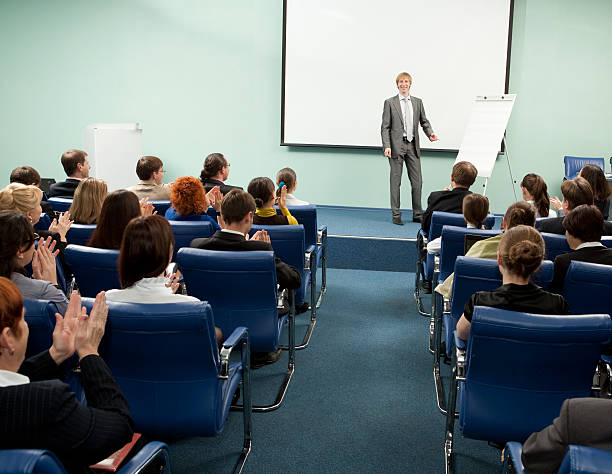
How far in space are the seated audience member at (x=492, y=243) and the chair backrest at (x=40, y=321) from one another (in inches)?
77.7

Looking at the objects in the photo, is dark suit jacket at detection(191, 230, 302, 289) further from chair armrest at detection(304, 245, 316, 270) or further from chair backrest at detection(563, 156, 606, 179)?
chair backrest at detection(563, 156, 606, 179)

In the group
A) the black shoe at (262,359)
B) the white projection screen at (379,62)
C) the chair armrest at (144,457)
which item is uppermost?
the white projection screen at (379,62)

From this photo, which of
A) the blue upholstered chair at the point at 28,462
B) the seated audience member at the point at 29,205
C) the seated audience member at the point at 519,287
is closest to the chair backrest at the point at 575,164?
the seated audience member at the point at 519,287

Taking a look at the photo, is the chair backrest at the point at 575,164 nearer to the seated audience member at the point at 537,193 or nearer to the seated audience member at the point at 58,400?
the seated audience member at the point at 537,193

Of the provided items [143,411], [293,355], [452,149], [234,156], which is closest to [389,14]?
[452,149]

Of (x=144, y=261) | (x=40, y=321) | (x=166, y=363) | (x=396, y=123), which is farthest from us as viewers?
(x=396, y=123)

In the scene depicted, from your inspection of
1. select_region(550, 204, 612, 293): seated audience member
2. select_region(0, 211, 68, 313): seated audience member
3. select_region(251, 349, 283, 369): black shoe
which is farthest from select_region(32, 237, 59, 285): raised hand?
select_region(550, 204, 612, 293): seated audience member

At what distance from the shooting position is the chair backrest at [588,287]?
265cm

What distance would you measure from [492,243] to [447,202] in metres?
1.69

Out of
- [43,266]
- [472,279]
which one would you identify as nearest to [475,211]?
[472,279]

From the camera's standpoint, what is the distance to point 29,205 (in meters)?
3.29

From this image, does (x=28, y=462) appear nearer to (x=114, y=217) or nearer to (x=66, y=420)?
(x=66, y=420)

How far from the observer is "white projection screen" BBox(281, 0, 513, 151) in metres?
7.54

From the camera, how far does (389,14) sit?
764 cm
